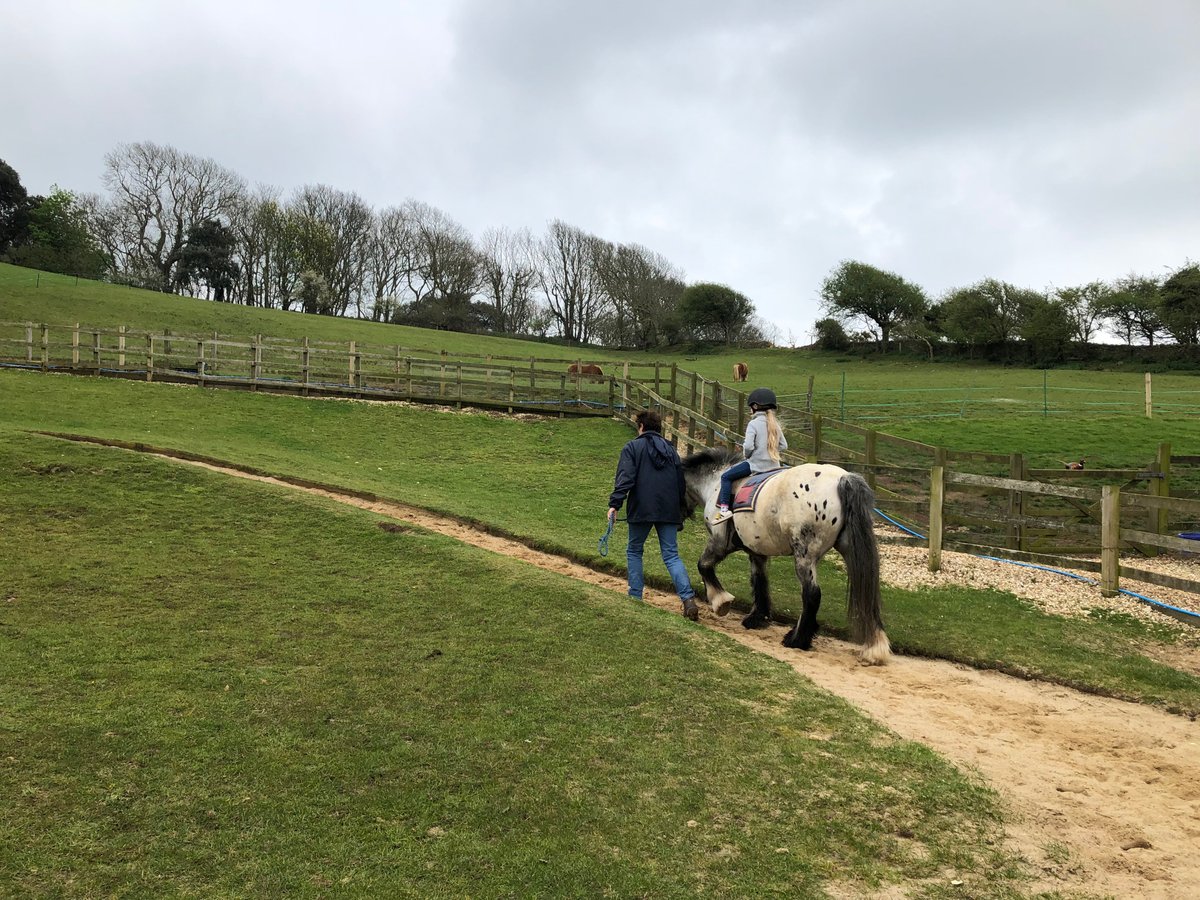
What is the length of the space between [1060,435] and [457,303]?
5842cm

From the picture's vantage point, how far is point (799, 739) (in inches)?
186

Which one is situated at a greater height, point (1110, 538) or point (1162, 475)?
point (1162, 475)

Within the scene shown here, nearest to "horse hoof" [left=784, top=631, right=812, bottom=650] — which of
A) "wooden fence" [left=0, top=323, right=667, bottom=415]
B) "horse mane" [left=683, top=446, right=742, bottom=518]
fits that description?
"horse mane" [left=683, top=446, right=742, bottom=518]

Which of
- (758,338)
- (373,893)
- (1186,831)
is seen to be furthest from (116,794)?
(758,338)

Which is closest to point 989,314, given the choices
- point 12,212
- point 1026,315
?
point 1026,315

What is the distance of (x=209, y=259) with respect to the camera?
61531 mm

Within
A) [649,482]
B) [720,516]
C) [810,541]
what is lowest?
[810,541]

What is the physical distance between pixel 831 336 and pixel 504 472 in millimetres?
47407

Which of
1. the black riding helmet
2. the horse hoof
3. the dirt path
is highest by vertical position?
the black riding helmet

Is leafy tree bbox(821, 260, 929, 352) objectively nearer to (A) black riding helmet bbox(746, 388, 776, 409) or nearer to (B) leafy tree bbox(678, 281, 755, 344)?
(B) leafy tree bbox(678, 281, 755, 344)

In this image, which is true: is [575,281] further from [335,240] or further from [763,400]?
[763,400]

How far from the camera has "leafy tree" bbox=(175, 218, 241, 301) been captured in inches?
2416

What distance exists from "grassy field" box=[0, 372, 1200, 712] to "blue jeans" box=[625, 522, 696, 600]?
1369 millimetres

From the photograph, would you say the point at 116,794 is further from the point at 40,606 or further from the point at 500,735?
the point at 40,606
